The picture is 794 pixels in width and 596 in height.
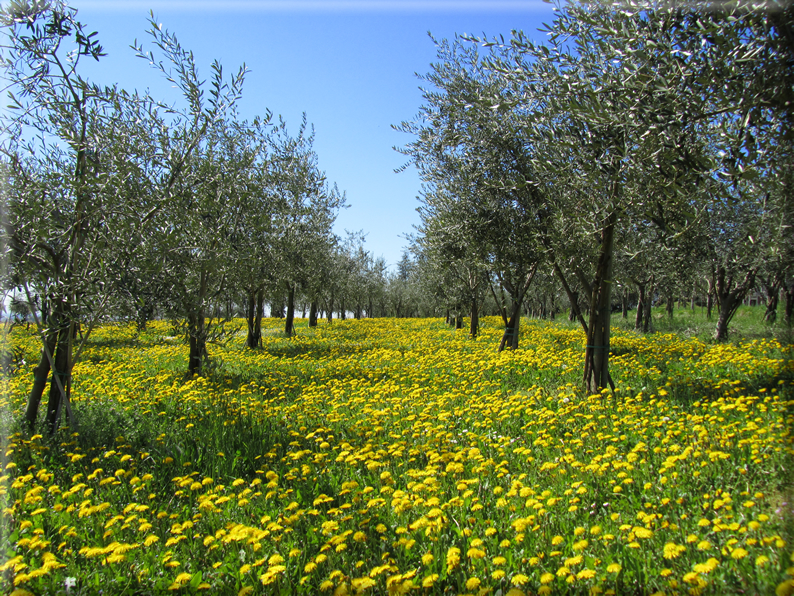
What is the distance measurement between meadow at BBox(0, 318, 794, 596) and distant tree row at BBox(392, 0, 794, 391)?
267 centimetres

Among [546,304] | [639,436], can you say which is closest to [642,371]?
[639,436]

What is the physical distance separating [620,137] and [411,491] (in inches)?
198

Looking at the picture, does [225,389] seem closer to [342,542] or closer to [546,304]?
[342,542]

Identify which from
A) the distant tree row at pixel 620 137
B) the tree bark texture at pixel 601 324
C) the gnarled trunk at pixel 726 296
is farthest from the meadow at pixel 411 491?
the gnarled trunk at pixel 726 296

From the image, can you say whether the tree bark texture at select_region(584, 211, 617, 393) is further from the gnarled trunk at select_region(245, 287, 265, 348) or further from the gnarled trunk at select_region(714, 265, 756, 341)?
the gnarled trunk at select_region(245, 287, 265, 348)

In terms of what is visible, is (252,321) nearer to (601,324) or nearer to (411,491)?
(601,324)

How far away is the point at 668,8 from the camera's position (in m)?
5.01

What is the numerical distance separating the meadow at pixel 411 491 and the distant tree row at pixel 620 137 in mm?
2669

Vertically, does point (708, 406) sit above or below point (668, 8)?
below

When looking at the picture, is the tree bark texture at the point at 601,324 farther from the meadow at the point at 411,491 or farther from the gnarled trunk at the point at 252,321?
the gnarled trunk at the point at 252,321

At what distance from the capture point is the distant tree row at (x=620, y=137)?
15.3 ft

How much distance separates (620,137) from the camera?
5.73 meters

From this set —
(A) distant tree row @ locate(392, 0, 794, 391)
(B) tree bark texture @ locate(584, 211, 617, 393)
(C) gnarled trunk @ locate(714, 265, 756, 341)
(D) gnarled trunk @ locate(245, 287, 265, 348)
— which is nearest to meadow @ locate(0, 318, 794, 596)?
(B) tree bark texture @ locate(584, 211, 617, 393)

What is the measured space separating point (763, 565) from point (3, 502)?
20.8 ft
